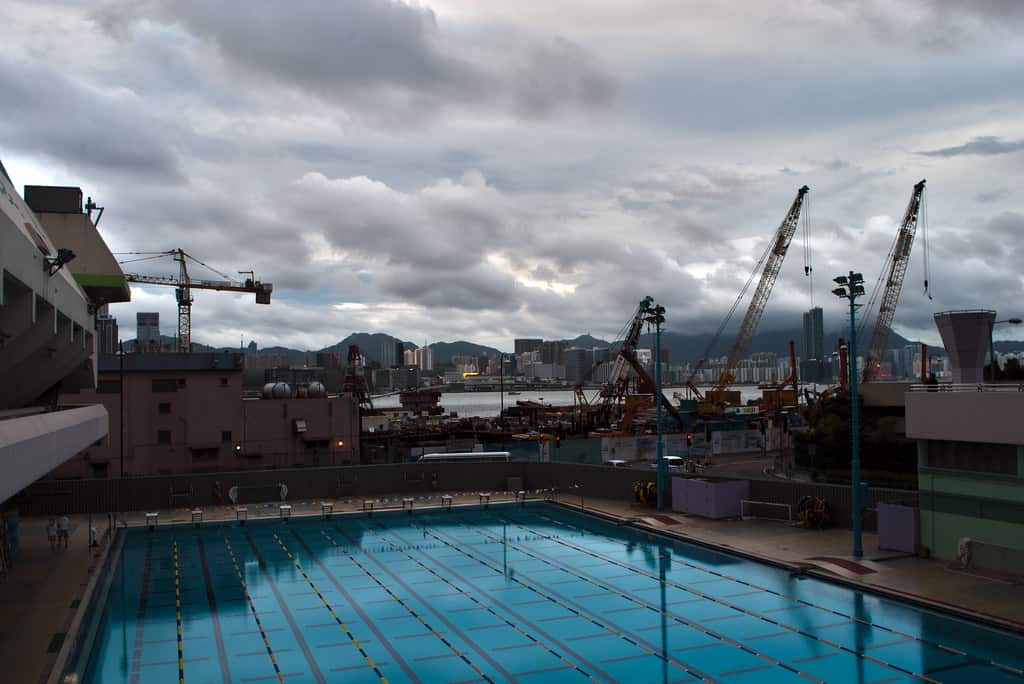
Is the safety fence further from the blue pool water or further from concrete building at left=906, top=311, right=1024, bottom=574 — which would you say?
the blue pool water

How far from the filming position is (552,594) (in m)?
20.8

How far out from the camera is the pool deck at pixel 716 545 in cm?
1642

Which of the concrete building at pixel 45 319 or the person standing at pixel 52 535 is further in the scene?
the person standing at pixel 52 535

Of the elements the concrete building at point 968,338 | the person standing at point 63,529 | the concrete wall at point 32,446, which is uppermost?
the concrete building at point 968,338

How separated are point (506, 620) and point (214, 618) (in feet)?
22.8

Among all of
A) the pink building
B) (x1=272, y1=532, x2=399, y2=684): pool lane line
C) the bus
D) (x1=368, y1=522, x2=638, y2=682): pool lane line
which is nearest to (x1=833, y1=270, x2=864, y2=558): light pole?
(x1=368, y1=522, x2=638, y2=682): pool lane line

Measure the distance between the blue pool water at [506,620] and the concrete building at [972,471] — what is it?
369cm

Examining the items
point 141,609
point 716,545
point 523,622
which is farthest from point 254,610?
point 716,545

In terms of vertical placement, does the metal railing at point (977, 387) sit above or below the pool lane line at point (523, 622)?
above

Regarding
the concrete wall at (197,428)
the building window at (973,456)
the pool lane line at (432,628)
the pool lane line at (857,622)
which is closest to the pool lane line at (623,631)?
the pool lane line at (432,628)

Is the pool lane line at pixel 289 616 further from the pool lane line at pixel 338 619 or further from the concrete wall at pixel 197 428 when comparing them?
the concrete wall at pixel 197 428

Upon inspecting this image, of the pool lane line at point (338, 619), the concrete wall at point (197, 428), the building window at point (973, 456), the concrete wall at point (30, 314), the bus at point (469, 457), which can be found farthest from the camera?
the concrete wall at point (197, 428)

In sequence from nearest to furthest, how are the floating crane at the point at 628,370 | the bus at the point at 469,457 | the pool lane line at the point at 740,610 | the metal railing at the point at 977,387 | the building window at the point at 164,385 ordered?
the pool lane line at the point at 740,610 → the metal railing at the point at 977,387 → the bus at the point at 469,457 → the building window at the point at 164,385 → the floating crane at the point at 628,370

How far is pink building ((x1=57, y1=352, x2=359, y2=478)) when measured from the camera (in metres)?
43.0
